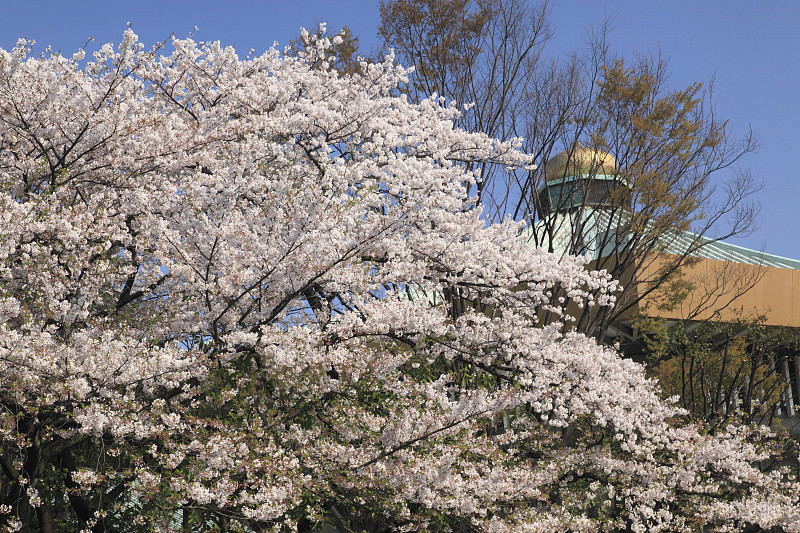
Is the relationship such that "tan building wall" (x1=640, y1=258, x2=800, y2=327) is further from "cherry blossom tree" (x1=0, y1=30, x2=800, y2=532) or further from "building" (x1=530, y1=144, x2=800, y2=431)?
"cherry blossom tree" (x1=0, y1=30, x2=800, y2=532)

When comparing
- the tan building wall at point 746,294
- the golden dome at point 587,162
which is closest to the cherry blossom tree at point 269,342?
the golden dome at point 587,162

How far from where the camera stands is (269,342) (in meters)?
6.88

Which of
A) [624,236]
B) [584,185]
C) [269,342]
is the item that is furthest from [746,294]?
[269,342]

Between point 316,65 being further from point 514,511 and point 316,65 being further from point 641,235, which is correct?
point 514,511

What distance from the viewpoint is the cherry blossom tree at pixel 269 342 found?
6.59m

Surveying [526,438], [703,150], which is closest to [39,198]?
[526,438]

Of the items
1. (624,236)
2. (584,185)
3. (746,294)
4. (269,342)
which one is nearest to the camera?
(269,342)

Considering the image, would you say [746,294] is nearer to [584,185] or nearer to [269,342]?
[584,185]

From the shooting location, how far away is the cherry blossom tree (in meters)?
6.59

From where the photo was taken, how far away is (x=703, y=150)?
15172 millimetres

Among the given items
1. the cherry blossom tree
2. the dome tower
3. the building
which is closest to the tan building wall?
the building

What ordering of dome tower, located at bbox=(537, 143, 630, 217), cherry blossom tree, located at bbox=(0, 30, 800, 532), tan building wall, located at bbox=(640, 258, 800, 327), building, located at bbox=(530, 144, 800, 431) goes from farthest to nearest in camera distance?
1. tan building wall, located at bbox=(640, 258, 800, 327)
2. dome tower, located at bbox=(537, 143, 630, 217)
3. building, located at bbox=(530, 144, 800, 431)
4. cherry blossom tree, located at bbox=(0, 30, 800, 532)

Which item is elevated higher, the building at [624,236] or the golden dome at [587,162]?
the golden dome at [587,162]

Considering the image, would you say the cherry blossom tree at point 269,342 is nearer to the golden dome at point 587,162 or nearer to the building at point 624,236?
the building at point 624,236
